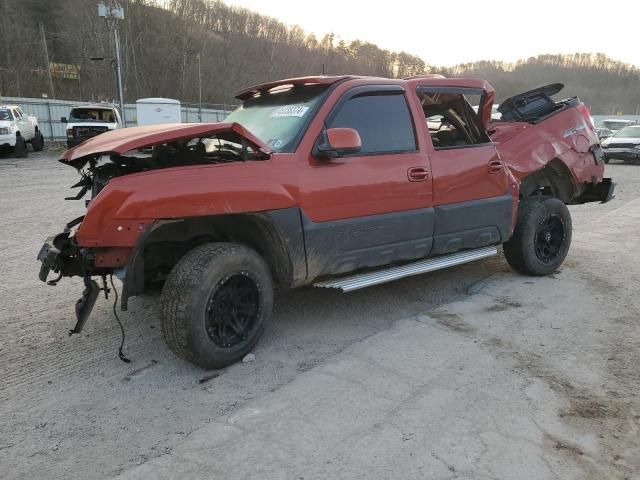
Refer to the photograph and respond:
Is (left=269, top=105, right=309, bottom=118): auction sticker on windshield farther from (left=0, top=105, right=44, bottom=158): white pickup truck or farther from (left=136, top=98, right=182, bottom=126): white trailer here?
(left=136, top=98, right=182, bottom=126): white trailer

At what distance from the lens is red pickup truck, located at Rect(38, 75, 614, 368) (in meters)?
3.36

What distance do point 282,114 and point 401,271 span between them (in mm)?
1667

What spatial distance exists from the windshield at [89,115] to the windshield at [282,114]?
18.8 meters

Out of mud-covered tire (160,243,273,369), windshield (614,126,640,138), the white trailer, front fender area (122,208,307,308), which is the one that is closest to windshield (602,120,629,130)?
windshield (614,126,640,138)

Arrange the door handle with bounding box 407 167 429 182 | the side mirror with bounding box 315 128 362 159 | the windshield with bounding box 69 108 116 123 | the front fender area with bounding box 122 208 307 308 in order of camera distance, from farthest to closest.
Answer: the windshield with bounding box 69 108 116 123 → the door handle with bounding box 407 167 429 182 → the side mirror with bounding box 315 128 362 159 → the front fender area with bounding box 122 208 307 308

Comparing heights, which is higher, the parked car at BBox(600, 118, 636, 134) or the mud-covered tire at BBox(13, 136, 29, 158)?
the parked car at BBox(600, 118, 636, 134)

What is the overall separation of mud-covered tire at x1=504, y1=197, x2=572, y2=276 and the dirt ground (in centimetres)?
39

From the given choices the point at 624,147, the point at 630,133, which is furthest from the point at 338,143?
the point at 630,133

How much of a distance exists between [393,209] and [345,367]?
1449 mm

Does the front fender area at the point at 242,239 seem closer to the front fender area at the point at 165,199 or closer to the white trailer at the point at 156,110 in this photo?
the front fender area at the point at 165,199

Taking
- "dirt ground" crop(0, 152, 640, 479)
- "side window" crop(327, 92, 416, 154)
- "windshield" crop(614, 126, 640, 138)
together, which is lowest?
"dirt ground" crop(0, 152, 640, 479)

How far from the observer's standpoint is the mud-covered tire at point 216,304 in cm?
337

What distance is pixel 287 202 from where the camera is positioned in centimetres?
376

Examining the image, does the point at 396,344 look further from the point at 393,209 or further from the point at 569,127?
the point at 569,127
